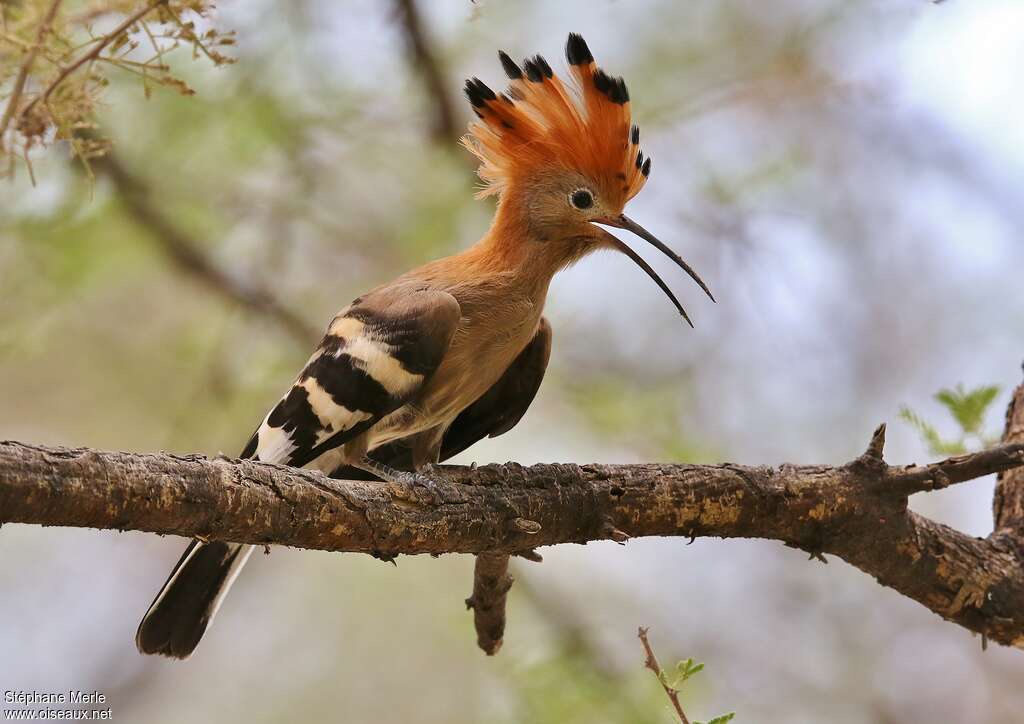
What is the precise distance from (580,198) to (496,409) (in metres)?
0.51

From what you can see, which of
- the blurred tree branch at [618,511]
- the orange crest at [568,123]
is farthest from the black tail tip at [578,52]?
the blurred tree branch at [618,511]

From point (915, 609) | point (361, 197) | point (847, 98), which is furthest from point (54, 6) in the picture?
point (915, 609)

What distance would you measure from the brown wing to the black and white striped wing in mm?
249

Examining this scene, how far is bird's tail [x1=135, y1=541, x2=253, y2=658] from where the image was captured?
2207 millimetres

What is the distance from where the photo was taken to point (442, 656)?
4531 mm

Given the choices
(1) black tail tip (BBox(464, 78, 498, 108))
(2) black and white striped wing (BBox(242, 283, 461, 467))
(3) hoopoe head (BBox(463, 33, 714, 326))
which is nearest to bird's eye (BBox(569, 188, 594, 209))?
(3) hoopoe head (BBox(463, 33, 714, 326))

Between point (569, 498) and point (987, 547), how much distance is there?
0.85 metres

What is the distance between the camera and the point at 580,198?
248cm

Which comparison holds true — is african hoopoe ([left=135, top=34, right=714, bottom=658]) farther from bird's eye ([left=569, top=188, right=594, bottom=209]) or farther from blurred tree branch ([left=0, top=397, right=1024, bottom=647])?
blurred tree branch ([left=0, top=397, right=1024, bottom=647])

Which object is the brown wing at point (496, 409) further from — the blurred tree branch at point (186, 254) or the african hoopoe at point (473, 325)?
the blurred tree branch at point (186, 254)

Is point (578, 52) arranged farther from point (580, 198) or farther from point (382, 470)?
point (382, 470)

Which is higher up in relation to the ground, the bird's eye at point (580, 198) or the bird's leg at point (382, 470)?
the bird's eye at point (580, 198)

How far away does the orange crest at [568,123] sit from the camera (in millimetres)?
2395

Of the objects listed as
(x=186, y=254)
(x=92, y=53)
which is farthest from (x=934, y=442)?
(x=186, y=254)
